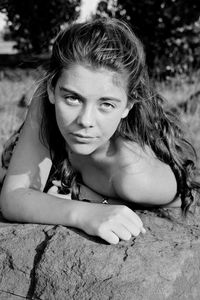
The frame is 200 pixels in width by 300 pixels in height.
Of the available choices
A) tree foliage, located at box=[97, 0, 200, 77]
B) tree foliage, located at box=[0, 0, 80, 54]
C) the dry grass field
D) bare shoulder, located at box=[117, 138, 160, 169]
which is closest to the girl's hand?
bare shoulder, located at box=[117, 138, 160, 169]

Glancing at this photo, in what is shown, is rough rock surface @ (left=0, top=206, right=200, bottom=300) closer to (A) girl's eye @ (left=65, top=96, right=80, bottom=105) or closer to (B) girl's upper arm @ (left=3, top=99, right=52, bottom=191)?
(B) girl's upper arm @ (left=3, top=99, right=52, bottom=191)

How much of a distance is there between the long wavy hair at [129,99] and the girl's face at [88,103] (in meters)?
0.05

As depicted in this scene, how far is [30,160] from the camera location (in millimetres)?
2670

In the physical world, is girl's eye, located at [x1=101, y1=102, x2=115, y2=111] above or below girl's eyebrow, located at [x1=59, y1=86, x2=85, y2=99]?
below

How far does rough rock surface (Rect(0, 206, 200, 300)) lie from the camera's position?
1947 mm

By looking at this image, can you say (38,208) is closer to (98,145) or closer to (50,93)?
(98,145)

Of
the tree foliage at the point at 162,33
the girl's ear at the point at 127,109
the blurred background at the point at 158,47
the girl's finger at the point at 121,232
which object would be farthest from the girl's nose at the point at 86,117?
the tree foliage at the point at 162,33

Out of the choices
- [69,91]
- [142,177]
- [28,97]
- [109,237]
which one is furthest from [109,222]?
[28,97]

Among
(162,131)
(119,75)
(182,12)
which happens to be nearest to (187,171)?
(162,131)

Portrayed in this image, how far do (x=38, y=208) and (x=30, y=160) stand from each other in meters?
0.40

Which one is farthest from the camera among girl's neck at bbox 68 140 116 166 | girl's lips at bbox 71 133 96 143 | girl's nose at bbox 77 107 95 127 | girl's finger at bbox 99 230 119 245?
girl's neck at bbox 68 140 116 166

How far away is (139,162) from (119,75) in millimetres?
457

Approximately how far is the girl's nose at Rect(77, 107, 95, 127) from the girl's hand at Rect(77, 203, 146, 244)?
350mm

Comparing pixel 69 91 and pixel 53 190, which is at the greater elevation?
pixel 69 91
